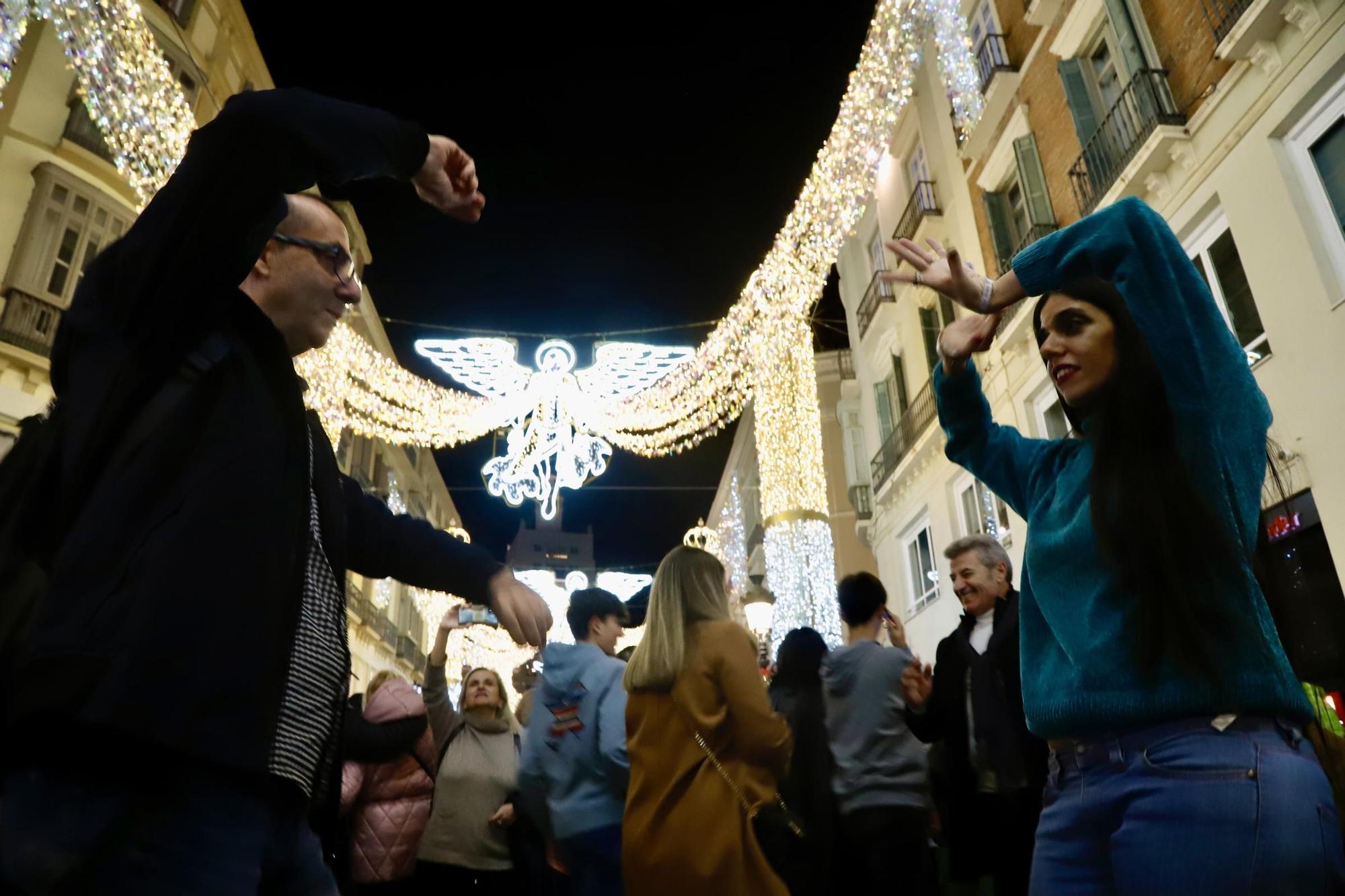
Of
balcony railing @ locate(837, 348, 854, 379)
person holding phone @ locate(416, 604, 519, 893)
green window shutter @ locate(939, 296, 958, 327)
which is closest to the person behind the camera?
person holding phone @ locate(416, 604, 519, 893)

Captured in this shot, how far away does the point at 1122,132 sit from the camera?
33.8 feet

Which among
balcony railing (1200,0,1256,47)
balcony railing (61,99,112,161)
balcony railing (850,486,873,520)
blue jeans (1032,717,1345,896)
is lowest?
blue jeans (1032,717,1345,896)

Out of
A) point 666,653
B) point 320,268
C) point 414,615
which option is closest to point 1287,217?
point 666,653

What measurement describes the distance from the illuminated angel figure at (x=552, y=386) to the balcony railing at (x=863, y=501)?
983 centimetres

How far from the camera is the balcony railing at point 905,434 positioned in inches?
621

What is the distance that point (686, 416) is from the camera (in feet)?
37.1

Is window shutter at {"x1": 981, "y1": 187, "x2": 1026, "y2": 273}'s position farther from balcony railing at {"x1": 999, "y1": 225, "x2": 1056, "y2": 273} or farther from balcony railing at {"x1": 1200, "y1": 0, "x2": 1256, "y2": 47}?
balcony railing at {"x1": 1200, "y1": 0, "x2": 1256, "y2": 47}

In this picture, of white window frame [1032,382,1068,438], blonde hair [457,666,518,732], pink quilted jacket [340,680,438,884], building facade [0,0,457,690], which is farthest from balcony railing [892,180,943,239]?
pink quilted jacket [340,680,438,884]

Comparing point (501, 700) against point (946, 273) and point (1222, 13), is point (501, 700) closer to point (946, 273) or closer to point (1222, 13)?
point (946, 273)

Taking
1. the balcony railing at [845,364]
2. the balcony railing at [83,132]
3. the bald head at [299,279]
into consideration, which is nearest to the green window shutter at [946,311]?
the balcony railing at [845,364]

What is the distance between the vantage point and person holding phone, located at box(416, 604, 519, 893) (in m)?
4.65

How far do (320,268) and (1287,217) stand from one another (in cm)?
871

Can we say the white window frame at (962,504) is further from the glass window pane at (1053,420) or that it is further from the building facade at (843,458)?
the building facade at (843,458)

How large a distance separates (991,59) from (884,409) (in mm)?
7239
